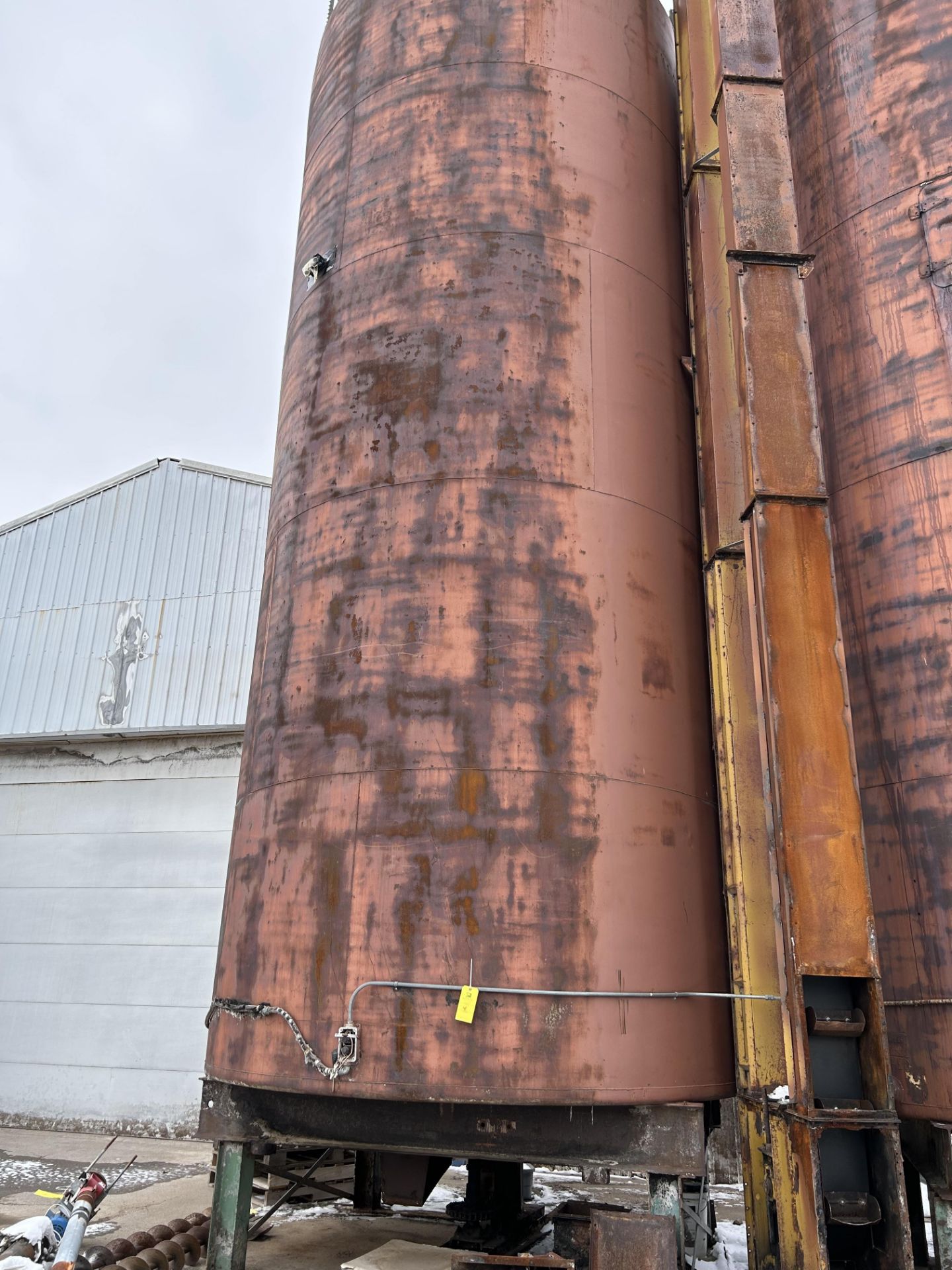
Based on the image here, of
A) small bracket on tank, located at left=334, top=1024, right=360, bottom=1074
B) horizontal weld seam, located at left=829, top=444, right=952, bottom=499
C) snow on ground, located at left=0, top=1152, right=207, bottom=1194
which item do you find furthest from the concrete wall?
horizontal weld seam, located at left=829, top=444, right=952, bottom=499

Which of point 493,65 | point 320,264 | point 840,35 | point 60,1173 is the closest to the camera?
point 493,65

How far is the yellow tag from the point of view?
5.50m

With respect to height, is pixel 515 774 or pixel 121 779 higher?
pixel 121 779

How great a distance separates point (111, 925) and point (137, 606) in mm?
5205

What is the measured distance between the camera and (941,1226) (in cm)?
586

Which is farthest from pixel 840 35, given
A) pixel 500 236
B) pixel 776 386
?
pixel 776 386

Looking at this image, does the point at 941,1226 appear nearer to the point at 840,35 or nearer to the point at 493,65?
the point at 493,65

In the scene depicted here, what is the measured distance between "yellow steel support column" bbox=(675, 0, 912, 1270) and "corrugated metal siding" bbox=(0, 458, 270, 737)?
1027cm

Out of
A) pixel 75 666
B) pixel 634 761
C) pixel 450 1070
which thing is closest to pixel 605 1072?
pixel 450 1070

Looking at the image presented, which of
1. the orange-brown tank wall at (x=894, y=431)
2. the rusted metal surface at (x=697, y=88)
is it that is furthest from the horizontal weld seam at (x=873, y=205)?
the rusted metal surface at (x=697, y=88)

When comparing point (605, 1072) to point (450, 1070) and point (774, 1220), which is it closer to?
point (450, 1070)

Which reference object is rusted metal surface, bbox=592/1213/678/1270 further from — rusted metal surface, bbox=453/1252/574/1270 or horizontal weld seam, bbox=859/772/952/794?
horizontal weld seam, bbox=859/772/952/794

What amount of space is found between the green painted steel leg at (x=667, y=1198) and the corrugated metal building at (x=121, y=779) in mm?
10703

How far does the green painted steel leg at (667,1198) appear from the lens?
18.4ft
